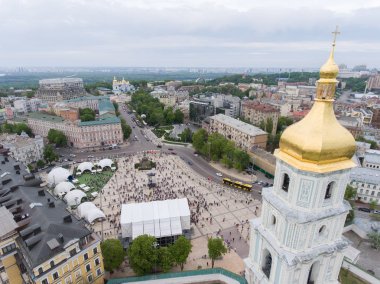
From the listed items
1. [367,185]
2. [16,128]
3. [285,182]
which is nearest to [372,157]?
[367,185]

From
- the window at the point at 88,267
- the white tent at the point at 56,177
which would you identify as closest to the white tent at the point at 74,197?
the white tent at the point at 56,177

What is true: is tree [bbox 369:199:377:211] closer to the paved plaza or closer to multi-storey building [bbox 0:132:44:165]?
the paved plaza

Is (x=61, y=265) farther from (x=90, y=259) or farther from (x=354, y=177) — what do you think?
(x=354, y=177)

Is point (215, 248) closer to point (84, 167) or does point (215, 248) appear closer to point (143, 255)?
point (143, 255)

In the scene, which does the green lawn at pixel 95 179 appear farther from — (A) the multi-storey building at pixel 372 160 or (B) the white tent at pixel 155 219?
(A) the multi-storey building at pixel 372 160

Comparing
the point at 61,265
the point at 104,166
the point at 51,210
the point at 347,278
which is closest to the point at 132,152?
the point at 104,166

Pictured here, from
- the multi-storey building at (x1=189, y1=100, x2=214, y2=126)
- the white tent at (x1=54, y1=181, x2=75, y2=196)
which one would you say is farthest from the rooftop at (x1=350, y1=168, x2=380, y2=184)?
the multi-storey building at (x1=189, y1=100, x2=214, y2=126)
